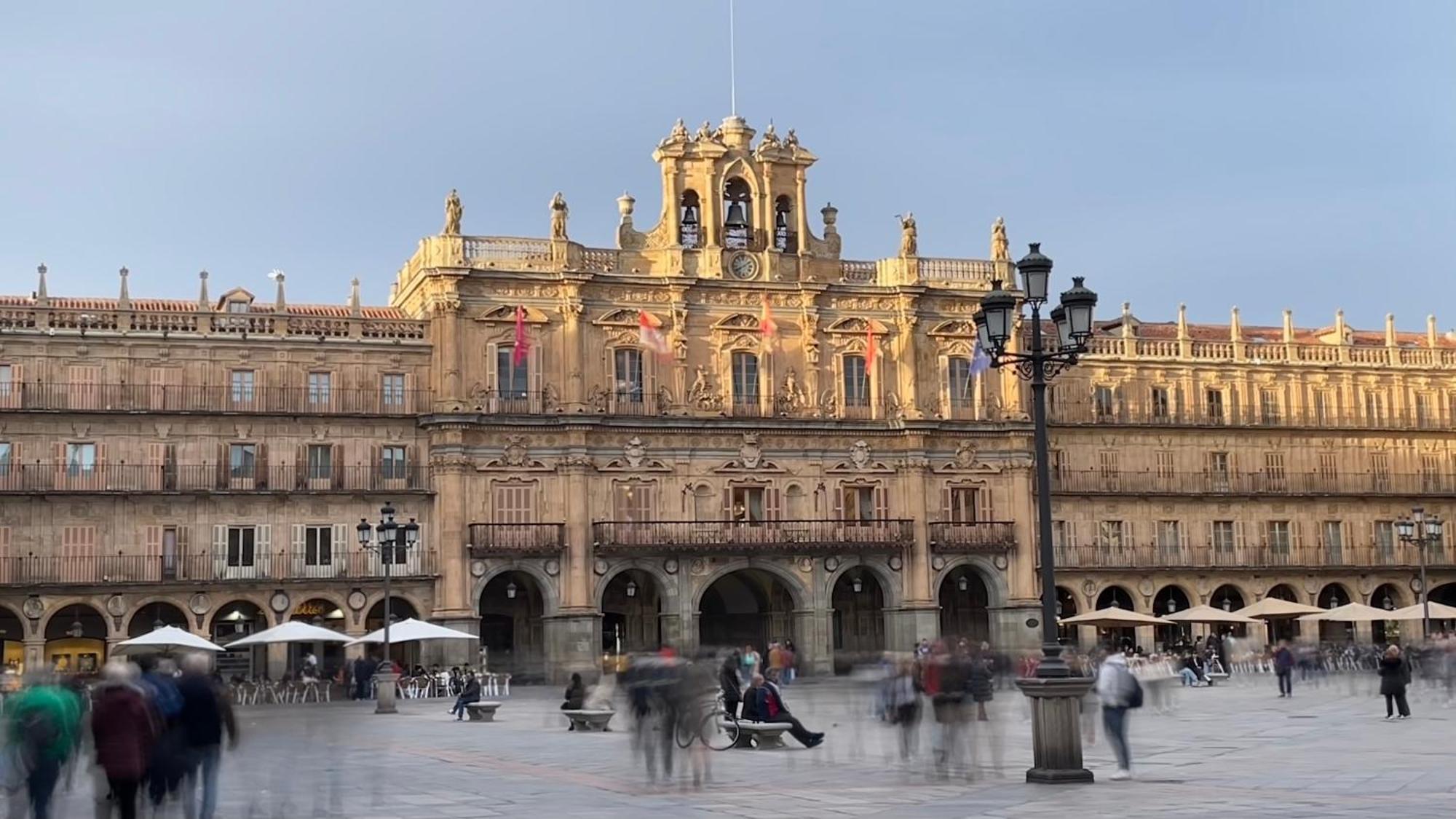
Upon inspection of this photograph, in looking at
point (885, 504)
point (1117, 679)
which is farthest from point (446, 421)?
point (1117, 679)

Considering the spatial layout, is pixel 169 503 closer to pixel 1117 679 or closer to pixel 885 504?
pixel 885 504

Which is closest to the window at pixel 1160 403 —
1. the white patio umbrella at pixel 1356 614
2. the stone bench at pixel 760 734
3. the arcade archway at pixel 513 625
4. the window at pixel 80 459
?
the white patio umbrella at pixel 1356 614

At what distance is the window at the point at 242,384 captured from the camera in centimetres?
5734

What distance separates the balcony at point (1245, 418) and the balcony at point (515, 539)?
19673 mm

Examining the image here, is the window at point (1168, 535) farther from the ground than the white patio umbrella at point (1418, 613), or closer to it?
farther from the ground

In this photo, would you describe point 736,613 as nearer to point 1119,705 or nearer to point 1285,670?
point 1285,670


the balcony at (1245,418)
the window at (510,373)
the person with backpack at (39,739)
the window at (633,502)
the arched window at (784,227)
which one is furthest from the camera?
the balcony at (1245,418)

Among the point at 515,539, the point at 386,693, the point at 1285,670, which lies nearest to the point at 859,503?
the point at 515,539

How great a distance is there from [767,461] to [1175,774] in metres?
39.5

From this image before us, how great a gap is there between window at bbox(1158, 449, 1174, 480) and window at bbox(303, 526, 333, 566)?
31675 millimetres

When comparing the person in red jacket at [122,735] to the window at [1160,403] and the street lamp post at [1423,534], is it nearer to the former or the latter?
the street lamp post at [1423,534]

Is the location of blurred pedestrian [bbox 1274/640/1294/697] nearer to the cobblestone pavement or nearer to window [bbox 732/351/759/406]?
the cobblestone pavement

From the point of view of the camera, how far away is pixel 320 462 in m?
57.7

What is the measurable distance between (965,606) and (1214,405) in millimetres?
13589
